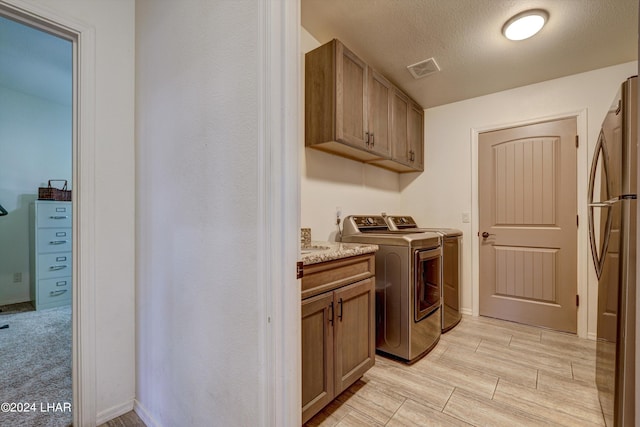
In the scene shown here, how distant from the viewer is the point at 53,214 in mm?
3297

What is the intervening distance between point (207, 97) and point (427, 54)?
1.94m

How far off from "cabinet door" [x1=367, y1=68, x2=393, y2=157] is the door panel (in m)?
1.22

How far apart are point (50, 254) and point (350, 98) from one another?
156 inches

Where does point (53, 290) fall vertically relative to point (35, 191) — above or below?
below

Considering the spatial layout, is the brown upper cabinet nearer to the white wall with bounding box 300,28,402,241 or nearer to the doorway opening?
the white wall with bounding box 300,28,402,241

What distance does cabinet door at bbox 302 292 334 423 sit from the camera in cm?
127

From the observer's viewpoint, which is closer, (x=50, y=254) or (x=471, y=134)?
(x=471, y=134)

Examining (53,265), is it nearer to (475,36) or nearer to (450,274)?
(450,274)

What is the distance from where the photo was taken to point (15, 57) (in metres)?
2.53

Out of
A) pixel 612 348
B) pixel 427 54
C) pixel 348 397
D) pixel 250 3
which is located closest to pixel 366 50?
pixel 427 54

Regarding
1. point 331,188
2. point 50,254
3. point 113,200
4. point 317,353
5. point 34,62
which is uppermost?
point 34,62

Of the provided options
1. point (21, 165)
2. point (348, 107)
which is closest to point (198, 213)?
point (348, 107)

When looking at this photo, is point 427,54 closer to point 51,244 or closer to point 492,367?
point 492,367

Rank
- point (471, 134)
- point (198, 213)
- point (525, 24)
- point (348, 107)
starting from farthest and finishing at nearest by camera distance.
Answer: point (471, 134) → point (348, 107) → point (525, 24) → point (198, 213)
